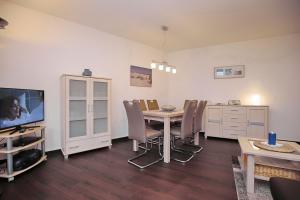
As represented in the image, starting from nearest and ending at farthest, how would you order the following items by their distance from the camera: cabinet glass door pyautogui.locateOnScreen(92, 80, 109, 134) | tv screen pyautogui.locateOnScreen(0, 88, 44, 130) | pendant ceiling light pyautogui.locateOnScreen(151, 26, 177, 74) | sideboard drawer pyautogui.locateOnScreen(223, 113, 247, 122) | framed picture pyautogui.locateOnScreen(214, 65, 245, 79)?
tv screen pyautogui.locateOnScreen(0, 88, 44, 130), pendant ceiling light pyautogui.locateOnScreen(151, 26, 177, 74), cabinet glass door pyautogui.locateOnScreen(92, 80, 109, 134), sideboard drawer pyautogui.locateOnScreen(223, 113, 247, 122), framed picture pyautogui.locateOnScreen(214, 65, 245, 79)

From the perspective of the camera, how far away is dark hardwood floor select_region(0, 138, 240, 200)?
200 cm

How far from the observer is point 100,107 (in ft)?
12.3

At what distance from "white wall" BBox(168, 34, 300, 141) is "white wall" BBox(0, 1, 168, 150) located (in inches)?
86.0

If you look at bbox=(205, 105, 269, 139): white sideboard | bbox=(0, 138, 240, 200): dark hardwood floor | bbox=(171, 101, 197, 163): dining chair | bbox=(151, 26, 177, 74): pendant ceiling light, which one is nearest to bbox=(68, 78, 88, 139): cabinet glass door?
bbox=(0, 138, 240, 200): dark hardwood floor

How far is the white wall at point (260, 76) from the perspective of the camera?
164 inches

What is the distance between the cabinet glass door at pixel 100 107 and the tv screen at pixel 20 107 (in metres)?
0.95

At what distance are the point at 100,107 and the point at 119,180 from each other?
1789 mm

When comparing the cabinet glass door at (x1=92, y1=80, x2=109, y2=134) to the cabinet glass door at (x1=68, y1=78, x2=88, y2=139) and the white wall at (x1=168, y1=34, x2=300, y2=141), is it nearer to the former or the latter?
the cabinet glass door at (x1=68, y1=78, x2=88, y2=139)

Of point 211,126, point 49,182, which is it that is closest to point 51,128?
point 49,182

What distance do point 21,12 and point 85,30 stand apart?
113cm

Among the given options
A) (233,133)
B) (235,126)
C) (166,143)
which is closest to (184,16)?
(166,143)

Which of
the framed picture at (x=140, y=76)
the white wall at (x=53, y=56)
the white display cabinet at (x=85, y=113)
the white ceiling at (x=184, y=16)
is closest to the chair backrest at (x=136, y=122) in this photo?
the white display cabinet at (x=85, y=113)

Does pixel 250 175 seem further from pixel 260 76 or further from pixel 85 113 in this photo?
pixel 260 76

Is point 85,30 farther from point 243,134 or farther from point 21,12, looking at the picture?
point 243,134
